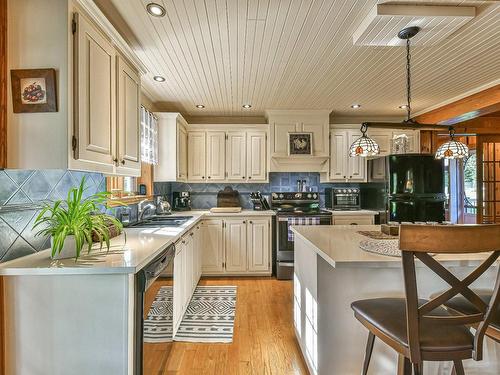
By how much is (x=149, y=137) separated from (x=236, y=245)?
73.0 inches

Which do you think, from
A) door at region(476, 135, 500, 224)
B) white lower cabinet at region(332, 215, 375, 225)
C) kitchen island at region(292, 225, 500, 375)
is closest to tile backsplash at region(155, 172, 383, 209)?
white lower cabinet at region(332, 215, 375, 225)

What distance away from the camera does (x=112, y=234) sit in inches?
86.3

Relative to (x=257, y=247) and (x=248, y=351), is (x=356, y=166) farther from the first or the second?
(x=248, y=351)

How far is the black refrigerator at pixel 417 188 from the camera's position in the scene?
3920 mm

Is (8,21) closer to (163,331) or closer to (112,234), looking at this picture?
(112,234)

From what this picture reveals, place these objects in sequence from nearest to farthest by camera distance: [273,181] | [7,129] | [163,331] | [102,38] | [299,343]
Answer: [7,129] → [102,38] → [163,331] → [299,343] → [273,181]

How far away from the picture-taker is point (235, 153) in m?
4.61

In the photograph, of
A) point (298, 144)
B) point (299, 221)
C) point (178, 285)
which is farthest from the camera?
point (298, 144)

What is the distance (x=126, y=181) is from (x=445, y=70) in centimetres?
344

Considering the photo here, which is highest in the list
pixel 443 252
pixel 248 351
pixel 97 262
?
pixel 443 252

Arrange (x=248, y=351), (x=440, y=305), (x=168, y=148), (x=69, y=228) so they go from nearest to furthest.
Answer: (x=440, y=305)
(x=69, y=228)
(x=248, y=351)
(x=168, y=148)

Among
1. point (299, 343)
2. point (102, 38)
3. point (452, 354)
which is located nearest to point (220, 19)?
point (102, 38)

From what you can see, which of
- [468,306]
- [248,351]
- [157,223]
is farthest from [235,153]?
[468,306]

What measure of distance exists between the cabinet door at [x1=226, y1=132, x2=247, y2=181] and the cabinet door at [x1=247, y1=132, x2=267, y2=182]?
108 mm
